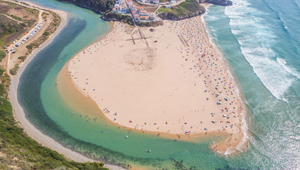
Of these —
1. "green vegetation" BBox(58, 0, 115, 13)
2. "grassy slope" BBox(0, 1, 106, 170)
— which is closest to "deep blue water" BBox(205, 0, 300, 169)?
"grassy slope" BBox(0, 1, 106, 170)

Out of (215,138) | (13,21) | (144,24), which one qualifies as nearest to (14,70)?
(13,21)

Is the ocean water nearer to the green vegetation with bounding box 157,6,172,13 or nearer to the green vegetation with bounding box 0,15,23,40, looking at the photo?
the green vegetation with bounding box 0,15,23,40

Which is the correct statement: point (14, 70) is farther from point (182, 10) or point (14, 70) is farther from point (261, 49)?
point (261, 49)

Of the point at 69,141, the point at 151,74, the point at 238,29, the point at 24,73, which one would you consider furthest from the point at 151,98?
the point at 238,29

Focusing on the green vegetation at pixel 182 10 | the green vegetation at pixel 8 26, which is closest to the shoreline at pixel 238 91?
the green vegetation at pixel 182 10

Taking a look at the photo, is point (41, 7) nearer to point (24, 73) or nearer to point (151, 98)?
point (24, 73)

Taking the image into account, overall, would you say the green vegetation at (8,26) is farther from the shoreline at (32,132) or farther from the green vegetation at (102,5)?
the green vegetation at (102,5)
